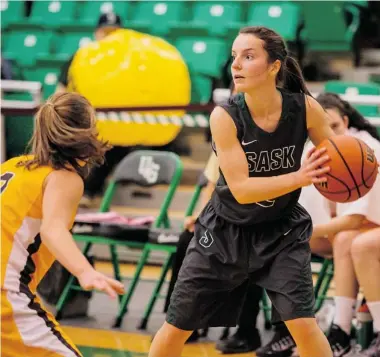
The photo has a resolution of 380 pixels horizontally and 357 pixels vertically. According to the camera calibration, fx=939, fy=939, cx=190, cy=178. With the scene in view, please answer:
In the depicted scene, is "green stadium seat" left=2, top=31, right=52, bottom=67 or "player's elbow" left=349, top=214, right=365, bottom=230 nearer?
"player's elbow" left=349, top=214, right=365, bottom=230

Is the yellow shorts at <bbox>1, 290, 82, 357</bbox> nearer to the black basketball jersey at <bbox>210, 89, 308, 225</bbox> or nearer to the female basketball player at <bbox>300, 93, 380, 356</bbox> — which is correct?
the black basketball jersey at <bbox>210, 89, 308, 225</bbox>

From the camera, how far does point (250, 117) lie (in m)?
3.77

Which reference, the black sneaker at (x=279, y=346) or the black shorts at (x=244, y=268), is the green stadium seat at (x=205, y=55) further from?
the black shorts at (x=244, y=268)

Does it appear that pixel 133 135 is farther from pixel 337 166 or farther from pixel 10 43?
pixel 337 166

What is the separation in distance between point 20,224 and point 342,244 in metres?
2.11

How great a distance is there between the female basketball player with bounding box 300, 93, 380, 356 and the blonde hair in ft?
6.00

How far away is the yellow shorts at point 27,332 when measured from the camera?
10.8 feet

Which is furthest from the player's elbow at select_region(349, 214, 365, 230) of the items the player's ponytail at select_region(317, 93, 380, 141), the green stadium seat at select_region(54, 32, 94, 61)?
the green stadium seat at select_region(54, 32, 94, 61)

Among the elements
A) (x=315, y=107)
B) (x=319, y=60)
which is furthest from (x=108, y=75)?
(x=315, y=107)

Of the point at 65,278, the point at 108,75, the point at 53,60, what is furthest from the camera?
the point at 53,60

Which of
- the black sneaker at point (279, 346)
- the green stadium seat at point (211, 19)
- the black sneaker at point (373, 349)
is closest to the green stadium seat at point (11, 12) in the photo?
the green stadium seat at point (211, 19)

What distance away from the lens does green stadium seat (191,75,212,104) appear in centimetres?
886

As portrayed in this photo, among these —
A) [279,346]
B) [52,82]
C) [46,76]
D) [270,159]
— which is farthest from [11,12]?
[270,159]

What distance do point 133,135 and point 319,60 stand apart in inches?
112
